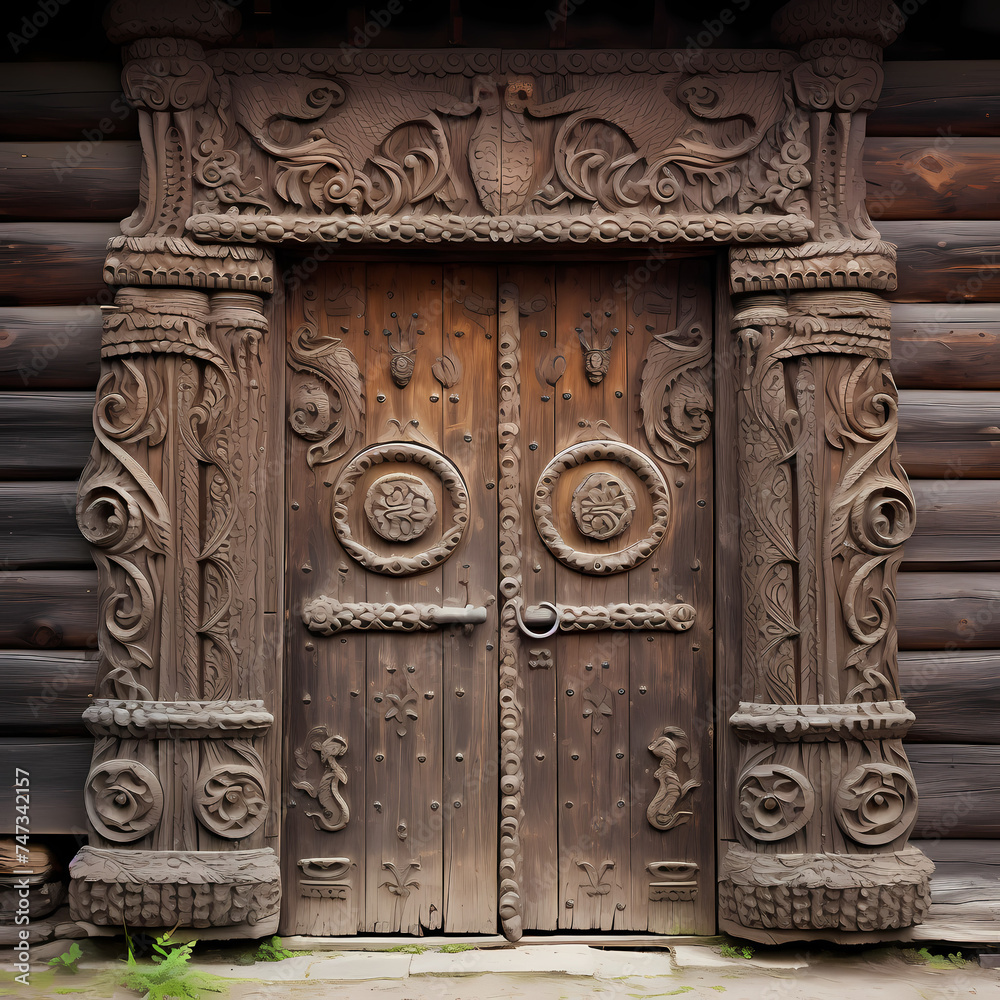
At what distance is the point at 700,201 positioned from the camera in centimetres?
304

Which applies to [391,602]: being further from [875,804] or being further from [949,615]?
[949,615]

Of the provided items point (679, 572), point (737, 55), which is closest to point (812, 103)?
point (737, 55)

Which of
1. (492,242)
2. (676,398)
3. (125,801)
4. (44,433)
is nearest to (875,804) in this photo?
(676,398)

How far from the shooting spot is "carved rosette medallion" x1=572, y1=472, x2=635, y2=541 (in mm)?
3164

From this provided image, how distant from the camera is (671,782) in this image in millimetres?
3115

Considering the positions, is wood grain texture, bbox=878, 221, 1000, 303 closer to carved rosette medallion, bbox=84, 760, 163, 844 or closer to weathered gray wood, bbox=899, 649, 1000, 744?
weathered gray wood, bbox=899, 649, 1000, 744

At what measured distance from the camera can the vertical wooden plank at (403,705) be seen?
3.11 meters

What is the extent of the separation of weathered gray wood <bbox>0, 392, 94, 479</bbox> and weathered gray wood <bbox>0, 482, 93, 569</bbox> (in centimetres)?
10

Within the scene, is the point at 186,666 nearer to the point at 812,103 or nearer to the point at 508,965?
the point at 508,965

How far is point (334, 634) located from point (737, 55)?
8.28 ft

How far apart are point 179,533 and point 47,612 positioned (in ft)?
2.00

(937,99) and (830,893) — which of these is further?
(937,99)

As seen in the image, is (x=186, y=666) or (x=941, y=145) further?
(x=941, y=145)

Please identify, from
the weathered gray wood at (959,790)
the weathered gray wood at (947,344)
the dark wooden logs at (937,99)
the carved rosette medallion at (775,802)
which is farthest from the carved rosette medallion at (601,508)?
the dark wooden logs at (937,99)
